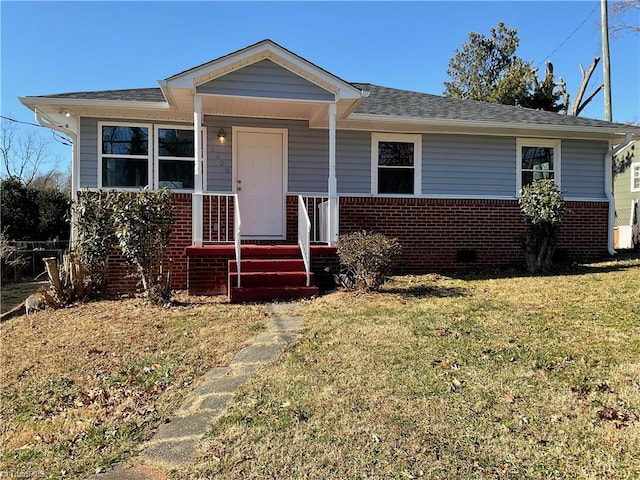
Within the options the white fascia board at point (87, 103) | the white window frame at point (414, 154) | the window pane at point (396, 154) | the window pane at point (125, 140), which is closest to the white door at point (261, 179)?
the white fascia board at point (87, 103)

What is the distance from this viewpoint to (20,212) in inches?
553

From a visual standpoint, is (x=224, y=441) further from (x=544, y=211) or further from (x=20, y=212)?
(x=20, y=212)

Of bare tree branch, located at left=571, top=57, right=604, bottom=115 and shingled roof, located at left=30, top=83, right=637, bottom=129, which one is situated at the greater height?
bare tree branch, located at left=571, top=57, right=604, bottom=115

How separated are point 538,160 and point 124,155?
8728 millimetres

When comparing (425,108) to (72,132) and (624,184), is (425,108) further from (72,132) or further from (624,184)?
(624,184)

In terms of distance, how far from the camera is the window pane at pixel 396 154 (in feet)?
31.1

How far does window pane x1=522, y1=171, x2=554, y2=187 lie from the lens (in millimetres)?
9985

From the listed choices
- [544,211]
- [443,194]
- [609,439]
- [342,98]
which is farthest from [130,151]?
[609,439]

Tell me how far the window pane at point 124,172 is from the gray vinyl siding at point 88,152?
167 millimetres

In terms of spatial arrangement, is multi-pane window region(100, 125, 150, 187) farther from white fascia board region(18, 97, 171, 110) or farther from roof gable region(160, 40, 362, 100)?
roof gable region(160, 40, 362, 100)

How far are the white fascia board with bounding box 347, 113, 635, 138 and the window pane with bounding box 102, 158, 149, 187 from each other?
4.10 meters

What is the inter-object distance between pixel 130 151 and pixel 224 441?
23.1ft

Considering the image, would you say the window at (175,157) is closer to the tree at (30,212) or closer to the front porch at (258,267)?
the front porch at (258,267)

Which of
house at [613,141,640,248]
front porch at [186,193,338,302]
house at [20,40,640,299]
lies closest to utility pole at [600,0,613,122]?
house at [613,141,640,248]
